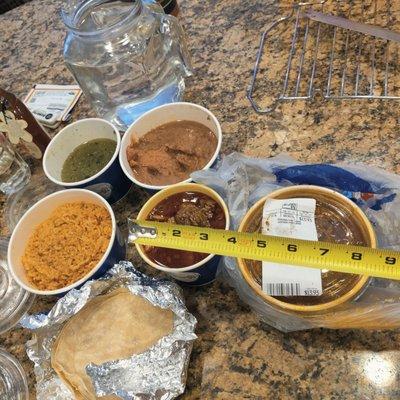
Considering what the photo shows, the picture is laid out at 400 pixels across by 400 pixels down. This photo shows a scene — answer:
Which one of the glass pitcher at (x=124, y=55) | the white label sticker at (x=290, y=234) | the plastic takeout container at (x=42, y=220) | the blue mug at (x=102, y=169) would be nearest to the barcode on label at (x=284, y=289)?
the white label sticker at (x=290, y=234)

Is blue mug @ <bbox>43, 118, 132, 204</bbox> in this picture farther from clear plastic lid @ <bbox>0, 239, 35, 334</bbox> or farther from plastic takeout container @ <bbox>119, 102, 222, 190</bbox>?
clear plastic lid @ <bbox>0, 239, 35, 334</bbox>

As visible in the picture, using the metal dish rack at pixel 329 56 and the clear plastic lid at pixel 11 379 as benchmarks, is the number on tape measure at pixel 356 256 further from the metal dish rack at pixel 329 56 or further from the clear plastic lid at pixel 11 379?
the clear plastic lid at pixel 11 379

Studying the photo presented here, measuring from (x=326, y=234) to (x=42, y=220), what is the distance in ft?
1.59

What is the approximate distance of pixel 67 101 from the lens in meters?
1.10

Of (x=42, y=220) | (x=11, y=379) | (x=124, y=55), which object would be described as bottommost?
(x=11, y=379)

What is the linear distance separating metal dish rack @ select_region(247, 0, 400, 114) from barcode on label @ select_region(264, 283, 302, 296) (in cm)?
44

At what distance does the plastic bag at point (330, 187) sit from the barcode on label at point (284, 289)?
0.02 meters

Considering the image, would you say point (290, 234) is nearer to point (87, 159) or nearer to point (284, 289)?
point (284, 289)

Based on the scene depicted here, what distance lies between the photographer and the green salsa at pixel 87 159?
34.9 inches

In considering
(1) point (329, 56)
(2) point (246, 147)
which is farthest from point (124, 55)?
(1) point (329, 56)

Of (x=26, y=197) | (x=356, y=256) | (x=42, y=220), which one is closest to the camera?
(x=356, y=256)

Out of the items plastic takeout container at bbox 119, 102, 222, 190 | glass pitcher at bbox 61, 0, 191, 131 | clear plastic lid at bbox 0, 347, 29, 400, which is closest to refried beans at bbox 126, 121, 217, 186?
plastic takeout container at bbox 119, 102, 222, 190

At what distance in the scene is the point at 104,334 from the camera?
2.25 ft

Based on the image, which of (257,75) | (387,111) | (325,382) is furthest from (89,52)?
(325,382)
